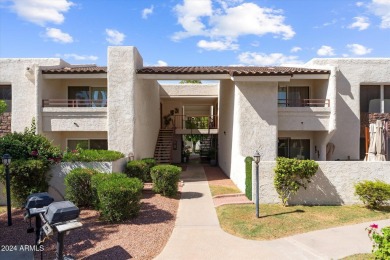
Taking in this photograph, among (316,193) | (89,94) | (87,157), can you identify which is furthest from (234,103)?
(89,94)

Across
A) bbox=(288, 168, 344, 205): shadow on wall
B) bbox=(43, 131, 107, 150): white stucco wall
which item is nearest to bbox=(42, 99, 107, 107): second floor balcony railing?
bbox=(43, 131, 107, 150): white stucco wall

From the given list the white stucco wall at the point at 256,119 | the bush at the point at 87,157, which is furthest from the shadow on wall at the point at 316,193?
the bush at the point at 87,157

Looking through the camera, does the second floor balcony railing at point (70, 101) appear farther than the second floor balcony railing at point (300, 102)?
No

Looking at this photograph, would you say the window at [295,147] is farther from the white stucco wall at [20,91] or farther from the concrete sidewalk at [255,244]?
the white stucco wall at [20,91]

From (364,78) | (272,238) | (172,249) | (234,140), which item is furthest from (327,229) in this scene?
(364,78)

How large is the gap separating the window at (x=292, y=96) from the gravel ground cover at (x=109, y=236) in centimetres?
1064

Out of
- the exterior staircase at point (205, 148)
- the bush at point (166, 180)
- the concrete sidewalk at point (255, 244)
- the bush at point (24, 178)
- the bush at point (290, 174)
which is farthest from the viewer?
the exterior staircase at point (205, 148)

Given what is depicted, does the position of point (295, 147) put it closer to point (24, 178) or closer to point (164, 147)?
point (164, 147)

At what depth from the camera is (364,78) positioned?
51.5 ft

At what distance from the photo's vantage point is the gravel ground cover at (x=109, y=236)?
20.3ft

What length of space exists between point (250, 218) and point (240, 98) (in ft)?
23.0

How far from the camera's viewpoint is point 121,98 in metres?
14.0

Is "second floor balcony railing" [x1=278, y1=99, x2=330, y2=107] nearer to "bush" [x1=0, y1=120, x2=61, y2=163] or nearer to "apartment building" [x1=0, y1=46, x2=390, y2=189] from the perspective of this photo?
"apartment building" [x1=0, y1=46, x2=390, y2=189]

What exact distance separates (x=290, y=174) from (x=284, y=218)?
69.1 inches
